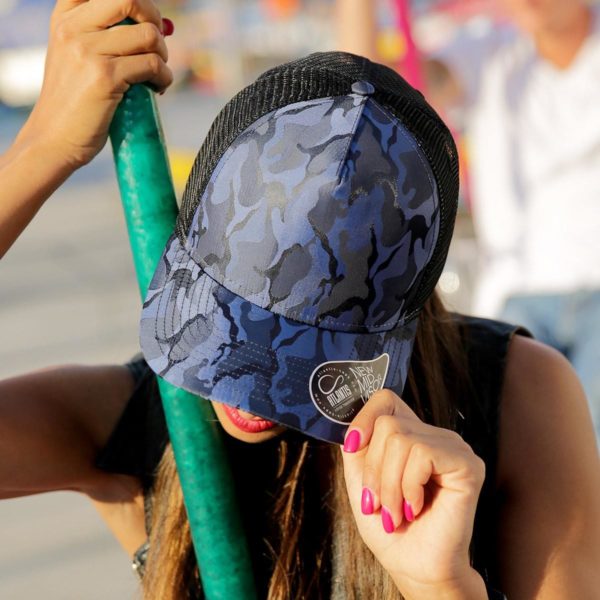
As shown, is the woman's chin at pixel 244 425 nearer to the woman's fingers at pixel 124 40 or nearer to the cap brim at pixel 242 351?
the cap brim at pixel 242 351

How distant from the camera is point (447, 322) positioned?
1754 mm

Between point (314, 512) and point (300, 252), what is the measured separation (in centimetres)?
53

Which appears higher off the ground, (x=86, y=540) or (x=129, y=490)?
(x=129, y=490)

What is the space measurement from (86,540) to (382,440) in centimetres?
279

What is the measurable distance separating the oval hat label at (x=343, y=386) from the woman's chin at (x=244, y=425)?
0.10 m

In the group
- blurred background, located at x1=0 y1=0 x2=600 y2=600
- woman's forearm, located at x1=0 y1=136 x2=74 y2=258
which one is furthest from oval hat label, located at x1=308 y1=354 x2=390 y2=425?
blurred background, located at x1=0 y1=0 x2=600 y2=600

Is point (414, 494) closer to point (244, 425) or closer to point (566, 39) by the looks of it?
point (244, 425)

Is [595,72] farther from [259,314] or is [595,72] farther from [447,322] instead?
[259,314]

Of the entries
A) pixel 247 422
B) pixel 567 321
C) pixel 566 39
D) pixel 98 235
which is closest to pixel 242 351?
pixel 247 422

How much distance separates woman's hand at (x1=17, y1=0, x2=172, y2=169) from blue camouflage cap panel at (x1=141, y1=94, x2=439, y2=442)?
156 millimetres

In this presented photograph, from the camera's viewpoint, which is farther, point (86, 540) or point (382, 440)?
point (86, 540)

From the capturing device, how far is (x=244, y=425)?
4.83ft

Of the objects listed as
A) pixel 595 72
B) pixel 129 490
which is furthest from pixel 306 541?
pixel 595 72

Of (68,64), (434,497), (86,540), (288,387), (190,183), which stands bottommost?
(86,540)
